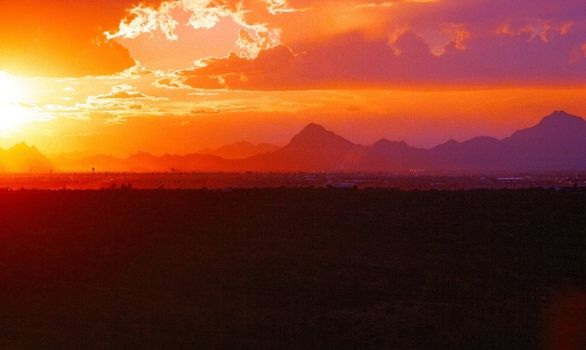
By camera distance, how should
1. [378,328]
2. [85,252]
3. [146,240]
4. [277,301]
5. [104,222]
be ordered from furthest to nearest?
1. [104,222]
2. [146,240]
3. [85,252]
4. [277,301]
5. [378,328]

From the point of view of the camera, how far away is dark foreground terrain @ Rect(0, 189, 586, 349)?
22.6 meters

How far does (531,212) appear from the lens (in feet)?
145

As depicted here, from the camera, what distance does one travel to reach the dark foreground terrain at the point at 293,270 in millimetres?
22625

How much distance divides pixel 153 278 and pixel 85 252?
667 centimetres

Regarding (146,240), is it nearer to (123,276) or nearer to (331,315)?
(123,276)

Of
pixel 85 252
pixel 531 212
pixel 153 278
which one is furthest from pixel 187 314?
pixel 531 212

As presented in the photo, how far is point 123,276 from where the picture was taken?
3009 cm

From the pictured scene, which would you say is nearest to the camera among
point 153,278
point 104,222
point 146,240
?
point 153,278

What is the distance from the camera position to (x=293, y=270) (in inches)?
1243

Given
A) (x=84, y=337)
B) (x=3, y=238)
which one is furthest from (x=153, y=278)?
(x=3, y=238)

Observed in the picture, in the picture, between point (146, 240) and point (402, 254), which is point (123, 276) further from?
point (402, 254)

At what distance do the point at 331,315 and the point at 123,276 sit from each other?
32.7 ft

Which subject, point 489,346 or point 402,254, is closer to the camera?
point 489,346

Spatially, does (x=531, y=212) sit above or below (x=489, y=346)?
above
